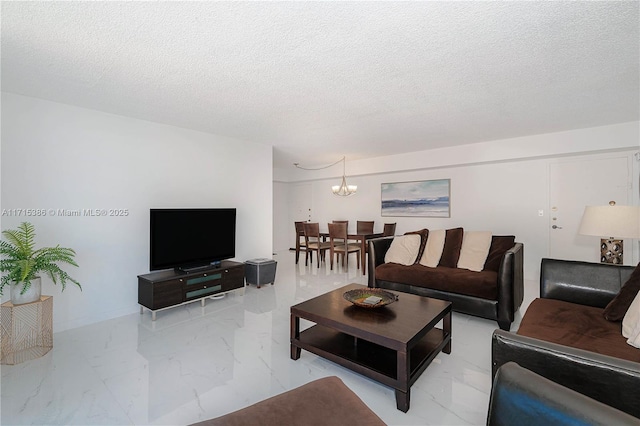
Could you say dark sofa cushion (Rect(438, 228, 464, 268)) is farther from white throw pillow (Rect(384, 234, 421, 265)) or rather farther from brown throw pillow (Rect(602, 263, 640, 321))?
brown throw pillow (Rect(602, 263, 640, 321))

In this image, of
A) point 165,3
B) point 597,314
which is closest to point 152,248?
point 165,3

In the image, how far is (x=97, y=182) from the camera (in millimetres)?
3154

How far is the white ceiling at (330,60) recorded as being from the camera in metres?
1.65

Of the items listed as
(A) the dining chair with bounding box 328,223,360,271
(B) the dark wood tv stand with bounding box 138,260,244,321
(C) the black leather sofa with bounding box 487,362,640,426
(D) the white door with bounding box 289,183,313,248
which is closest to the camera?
(C) the black leather sofa with bounding box 487,362,640,426

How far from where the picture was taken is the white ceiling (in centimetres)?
165

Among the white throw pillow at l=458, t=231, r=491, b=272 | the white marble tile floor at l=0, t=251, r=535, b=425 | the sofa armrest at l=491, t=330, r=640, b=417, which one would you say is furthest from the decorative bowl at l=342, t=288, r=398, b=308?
the white throw pillow at l=458, t=231, r=491, b=272

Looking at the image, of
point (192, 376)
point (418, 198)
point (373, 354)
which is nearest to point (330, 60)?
point (373, 354)

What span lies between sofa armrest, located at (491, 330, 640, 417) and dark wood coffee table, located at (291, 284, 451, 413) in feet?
2.00

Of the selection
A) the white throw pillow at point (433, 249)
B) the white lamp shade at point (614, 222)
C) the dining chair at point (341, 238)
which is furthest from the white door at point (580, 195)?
the dining chair at point (341, 238)

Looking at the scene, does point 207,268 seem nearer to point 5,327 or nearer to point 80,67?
point 5,327

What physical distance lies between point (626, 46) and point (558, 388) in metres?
2.42

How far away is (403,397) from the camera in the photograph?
1.72 metres

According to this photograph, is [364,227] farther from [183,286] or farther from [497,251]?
[183,286]

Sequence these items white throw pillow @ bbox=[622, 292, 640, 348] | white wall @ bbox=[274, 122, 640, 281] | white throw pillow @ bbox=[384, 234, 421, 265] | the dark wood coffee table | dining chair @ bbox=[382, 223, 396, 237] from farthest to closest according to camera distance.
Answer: dining chair @ bbox=[382, 223, 396, 237] < white wall @ bbox=[274, 122, 640, 281] < white throw pillow @ bbox=[384, 234, 421, 265] < the dark wood coffee table < white throw pillow @ bbox=[622, 292, 640, 348]
